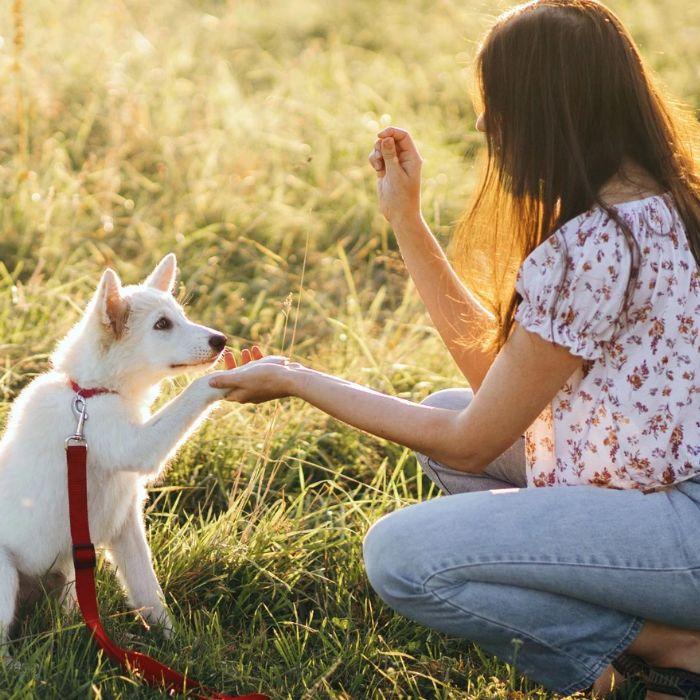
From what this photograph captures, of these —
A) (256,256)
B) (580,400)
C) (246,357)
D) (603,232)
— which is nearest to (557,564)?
(580,400)

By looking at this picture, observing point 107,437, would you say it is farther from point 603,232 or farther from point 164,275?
point 603,232

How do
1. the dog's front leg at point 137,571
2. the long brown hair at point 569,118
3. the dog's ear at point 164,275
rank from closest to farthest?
1. the long brown hair at point 569,118
2. the dog's front leg at point 137,571
3. the dog's ear at point 164,275

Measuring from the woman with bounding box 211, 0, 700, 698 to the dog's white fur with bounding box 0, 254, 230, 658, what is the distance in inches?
25.2

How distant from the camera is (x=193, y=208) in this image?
16.5 ft

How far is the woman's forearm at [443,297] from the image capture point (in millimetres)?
2791

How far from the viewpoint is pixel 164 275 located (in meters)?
2.97

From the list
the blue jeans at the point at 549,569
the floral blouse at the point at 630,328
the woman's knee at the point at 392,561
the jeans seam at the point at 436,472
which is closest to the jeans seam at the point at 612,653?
the blue jeans at the point at 549,569

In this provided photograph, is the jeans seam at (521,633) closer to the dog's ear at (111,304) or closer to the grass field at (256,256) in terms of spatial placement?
the grass field at (256,256)

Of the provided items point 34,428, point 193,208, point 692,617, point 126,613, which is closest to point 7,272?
point 193,208

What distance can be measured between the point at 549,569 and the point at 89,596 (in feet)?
3.37

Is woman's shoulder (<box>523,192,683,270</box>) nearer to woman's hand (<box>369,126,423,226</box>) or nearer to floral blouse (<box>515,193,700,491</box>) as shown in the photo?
floral blouse (<box>515,193,700,491</box>)

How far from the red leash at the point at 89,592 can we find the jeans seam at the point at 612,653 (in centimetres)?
68

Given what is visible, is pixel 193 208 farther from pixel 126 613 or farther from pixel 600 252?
pixel 600 252

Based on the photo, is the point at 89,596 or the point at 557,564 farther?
the point at 89,596
